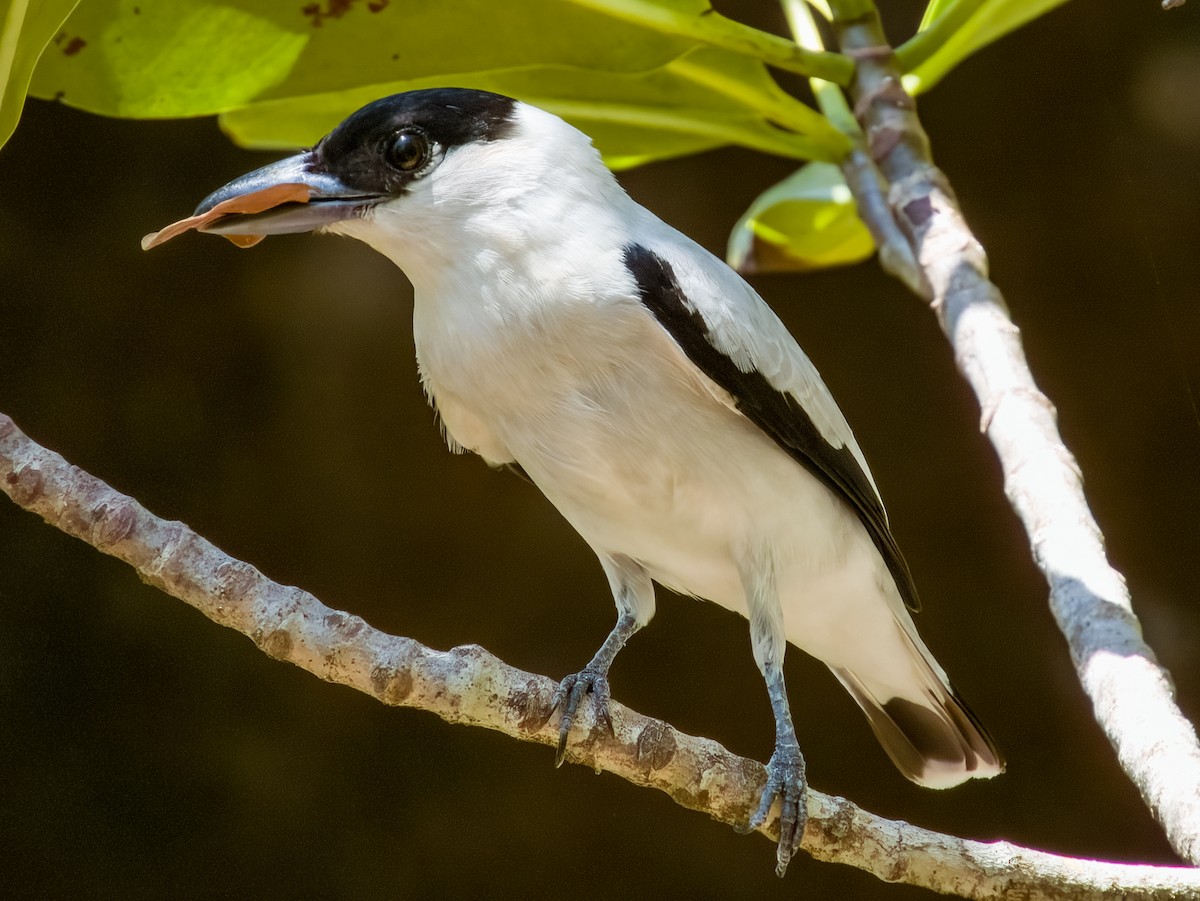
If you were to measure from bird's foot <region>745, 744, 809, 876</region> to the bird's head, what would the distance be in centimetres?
60

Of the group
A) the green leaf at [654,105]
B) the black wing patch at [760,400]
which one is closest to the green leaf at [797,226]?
→ the green leaf at [654,105]

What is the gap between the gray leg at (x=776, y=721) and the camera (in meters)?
1.19

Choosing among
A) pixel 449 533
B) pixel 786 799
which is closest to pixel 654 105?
pixel 786 799

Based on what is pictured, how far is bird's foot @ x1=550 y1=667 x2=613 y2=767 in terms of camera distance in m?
1.16

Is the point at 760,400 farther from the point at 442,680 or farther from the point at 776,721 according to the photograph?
the point at 442,680

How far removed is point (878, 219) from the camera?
1.72m

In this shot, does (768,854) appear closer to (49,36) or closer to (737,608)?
(737,608)

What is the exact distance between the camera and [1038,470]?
1353mm

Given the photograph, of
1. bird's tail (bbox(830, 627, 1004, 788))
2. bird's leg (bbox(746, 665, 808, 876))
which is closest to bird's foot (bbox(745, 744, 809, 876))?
bird's leg (bbox(746, 665, 808, 876))

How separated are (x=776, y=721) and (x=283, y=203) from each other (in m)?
0.76

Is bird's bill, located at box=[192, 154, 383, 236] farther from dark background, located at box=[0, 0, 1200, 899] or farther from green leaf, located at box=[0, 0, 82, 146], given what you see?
dark background, located at box=[0, 0, 1200, 899]

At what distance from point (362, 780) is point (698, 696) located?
80 centimetres

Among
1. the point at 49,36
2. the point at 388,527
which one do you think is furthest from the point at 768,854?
the point at 49,36

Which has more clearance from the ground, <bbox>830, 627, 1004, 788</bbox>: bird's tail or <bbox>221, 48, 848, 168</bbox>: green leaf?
<bbox>221, 48, 848, 168</bbox>: green leaf
